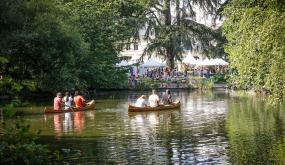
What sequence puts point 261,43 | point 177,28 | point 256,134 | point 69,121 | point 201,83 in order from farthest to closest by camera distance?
point 177,28 → point 201,83 → point 69,121 → point 256,134 → point 261,43

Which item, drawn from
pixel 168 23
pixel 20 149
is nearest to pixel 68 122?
pixel 20 149

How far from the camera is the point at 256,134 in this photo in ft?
74.5

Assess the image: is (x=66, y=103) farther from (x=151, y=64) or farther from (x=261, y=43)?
(x=151, y=64)

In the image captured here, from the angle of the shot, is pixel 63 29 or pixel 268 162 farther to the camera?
pixel 63 29

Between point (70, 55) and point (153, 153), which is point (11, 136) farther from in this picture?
point (70, 55)

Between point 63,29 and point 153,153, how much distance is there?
27.2 meters

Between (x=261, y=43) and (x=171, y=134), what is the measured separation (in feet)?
17.3

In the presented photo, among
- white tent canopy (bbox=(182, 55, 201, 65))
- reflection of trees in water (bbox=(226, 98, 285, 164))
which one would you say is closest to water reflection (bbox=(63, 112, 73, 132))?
reflection of trees in water (bbox=(226, 98, 285, 164))

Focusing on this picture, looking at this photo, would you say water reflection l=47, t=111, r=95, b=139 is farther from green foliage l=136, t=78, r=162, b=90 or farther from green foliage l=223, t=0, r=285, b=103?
green foliage l=136, t=78, r=162, b=90

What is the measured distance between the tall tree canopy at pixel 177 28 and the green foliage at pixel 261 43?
40.5m

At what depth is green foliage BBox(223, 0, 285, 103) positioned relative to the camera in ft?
67.1

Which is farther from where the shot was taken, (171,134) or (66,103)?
→ (66,103)

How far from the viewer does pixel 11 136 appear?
7.68m

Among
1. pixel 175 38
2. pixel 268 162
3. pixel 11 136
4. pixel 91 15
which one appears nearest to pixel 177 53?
pixel 175 38
